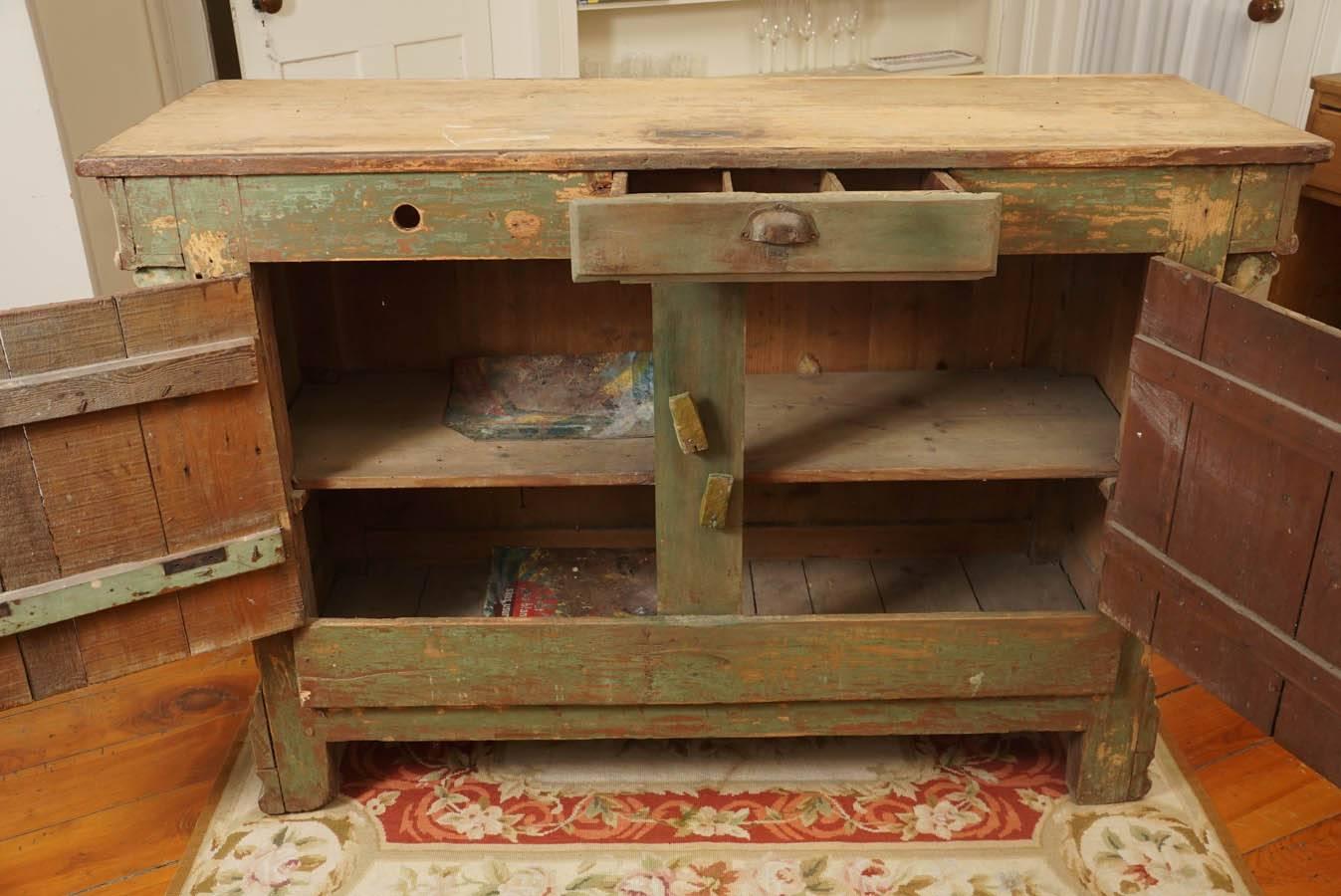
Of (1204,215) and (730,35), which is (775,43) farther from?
(1204,215)

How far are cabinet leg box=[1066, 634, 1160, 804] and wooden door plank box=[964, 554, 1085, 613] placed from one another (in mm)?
206

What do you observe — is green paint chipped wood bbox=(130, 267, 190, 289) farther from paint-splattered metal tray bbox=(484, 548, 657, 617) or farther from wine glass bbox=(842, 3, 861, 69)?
wine glass bbox=(842, 3, 861, 69)

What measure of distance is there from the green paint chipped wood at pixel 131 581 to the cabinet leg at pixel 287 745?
172 millimetres

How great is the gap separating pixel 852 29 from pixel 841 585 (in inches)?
86.1

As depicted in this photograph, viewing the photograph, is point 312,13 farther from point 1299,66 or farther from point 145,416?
point 1299,66

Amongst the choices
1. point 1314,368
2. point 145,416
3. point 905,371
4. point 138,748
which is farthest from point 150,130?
point 1314,368

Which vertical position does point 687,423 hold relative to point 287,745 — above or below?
above

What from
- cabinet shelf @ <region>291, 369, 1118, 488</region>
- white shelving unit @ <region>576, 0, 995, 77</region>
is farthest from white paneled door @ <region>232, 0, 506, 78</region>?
cabinet shelf @ <region>291, 369, 1118, 488</region>

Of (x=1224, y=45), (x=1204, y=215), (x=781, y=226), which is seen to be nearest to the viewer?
(x=781, y=226)

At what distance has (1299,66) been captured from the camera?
2.62 meters

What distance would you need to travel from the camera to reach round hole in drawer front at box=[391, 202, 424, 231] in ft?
4.73

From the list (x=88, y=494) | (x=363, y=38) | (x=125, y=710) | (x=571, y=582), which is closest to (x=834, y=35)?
(x=363, y=38)

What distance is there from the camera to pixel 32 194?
85.9 inches

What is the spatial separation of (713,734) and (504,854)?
1.14 ft
